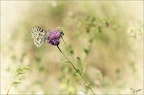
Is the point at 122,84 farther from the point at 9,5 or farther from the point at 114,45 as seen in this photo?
the point at 9,5

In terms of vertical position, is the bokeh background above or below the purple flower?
below

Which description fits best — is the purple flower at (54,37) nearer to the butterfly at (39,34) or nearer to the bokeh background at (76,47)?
the butterfly at (39,34)

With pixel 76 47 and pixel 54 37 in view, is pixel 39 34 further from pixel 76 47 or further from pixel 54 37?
pixel 76 47

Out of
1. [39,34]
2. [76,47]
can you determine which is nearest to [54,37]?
[39,34]

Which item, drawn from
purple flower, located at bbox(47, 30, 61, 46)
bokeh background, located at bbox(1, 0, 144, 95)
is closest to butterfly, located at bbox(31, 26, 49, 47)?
purple flower, located at bbox(47, 30, 61, 46)

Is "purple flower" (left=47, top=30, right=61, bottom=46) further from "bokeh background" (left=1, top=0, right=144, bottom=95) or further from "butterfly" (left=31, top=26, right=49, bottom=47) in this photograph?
"bokeh background" (left=1, top=0, right=144, bottom=95)

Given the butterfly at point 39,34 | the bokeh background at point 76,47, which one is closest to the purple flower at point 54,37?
the butterfly at point 39,34
